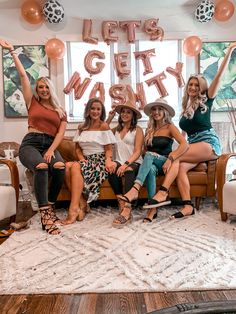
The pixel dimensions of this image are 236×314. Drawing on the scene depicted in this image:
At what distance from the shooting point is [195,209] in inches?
134

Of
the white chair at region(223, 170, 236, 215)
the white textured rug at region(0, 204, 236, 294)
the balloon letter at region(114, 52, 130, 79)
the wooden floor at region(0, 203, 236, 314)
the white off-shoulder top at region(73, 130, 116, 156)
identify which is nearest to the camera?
the wooden floor at region(0, 203, 236, 314)

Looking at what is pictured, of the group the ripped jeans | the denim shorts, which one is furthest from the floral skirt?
the denim shorts

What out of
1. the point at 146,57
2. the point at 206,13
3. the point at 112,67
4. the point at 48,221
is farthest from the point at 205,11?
the point at 48,221

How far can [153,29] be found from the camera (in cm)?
442

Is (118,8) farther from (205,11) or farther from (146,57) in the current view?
(205,11)

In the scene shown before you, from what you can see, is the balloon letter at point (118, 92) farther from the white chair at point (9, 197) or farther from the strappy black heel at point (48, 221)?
the strappy black heel at point (48, 221)

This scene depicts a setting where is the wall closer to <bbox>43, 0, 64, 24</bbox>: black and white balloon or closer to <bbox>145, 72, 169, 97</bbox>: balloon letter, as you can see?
<bbox>43, 0, 64, 24</bbox>: black and white balloon

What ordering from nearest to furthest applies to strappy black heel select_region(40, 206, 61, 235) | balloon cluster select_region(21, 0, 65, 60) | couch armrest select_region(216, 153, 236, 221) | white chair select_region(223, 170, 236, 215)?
1. strappy black heel select_region(40, 206, 61, 235)
2. white chair select_region(223, 170, 236, 215)
3. couch armrest select_region(216, 153, 236, 221)
4. balloon cluster select_region(21, 0, 65, 60)

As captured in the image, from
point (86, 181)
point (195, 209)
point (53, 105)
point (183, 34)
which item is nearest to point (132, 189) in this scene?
point (86, 181)

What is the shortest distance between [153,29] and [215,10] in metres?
0.81

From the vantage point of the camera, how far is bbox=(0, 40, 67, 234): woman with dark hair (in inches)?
114

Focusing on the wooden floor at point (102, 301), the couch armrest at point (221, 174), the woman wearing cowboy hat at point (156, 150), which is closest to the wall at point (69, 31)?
the woman wearing cowboy hat at point (156, 150)

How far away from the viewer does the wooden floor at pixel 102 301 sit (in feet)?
5.22

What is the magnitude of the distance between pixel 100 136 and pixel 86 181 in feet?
1.53
